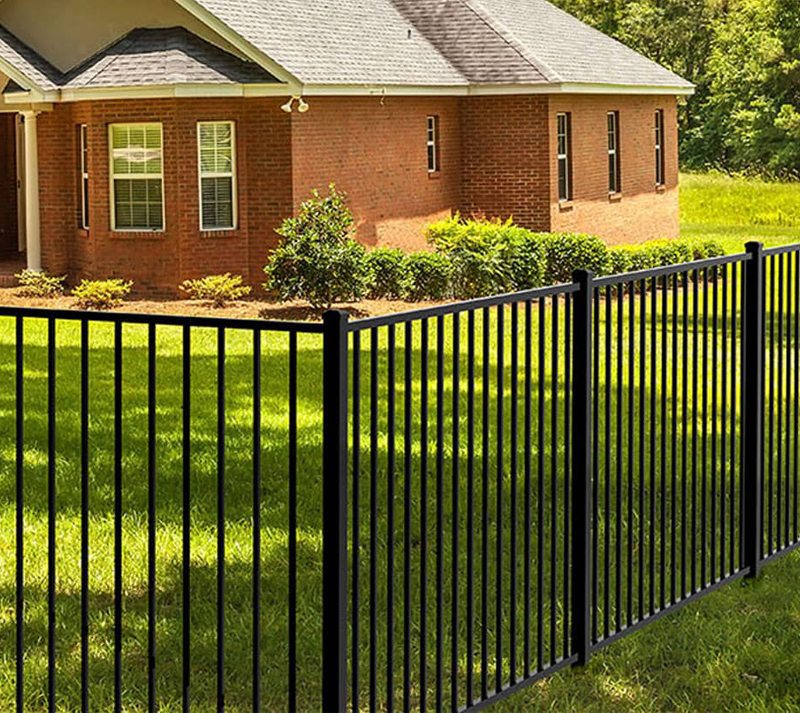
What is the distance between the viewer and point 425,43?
1192 inches

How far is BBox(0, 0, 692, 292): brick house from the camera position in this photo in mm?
24953

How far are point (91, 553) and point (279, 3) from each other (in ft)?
66.4

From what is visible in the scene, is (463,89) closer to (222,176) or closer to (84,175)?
(222,176)

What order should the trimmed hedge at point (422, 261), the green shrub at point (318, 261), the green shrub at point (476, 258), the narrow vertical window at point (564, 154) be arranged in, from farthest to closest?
the narrow vertical window at point (564, 154) → the green shrub at point (476, 258) → the trimmed hedge at point (422, 261) → the green shrub at point (318, 261)

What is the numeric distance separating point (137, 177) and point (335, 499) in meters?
20.7

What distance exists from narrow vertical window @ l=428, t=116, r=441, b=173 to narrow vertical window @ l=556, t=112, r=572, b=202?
233 cm

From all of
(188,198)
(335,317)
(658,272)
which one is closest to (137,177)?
(188,198)

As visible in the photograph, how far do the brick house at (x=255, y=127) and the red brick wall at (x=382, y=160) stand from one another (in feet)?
0.11

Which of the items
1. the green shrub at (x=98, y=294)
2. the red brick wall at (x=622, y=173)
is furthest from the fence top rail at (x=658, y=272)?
the red brick wall at (x=622, y=173)

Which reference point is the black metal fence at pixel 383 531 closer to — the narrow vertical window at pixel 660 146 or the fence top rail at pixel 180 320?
the fence top rail at pixel 180 320

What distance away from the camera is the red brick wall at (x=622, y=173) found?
30.1 meters

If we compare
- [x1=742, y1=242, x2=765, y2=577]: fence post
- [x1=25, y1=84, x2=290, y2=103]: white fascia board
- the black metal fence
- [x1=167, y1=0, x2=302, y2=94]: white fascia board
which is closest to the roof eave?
[x1=25, y1=84, x2=290, y2=103]: white fascia board

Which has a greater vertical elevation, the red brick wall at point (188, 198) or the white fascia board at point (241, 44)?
the white fascia board at point (241, 44)

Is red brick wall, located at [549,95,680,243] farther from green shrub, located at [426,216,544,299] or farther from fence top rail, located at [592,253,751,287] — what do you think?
fence top rail, located at [592,253,751,287]
